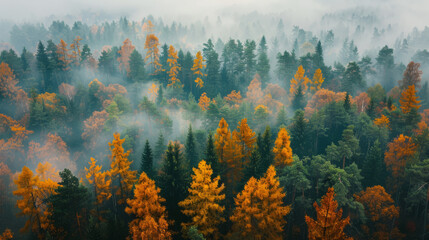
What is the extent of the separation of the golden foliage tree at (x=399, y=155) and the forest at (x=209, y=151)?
0.22 m

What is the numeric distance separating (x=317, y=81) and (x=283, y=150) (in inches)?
1818

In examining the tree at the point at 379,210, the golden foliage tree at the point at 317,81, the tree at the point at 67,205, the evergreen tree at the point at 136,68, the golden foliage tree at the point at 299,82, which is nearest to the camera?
the tree at the point at 67,205

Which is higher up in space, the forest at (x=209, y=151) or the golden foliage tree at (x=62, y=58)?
the golden foliage tree at (x=62, y=58)

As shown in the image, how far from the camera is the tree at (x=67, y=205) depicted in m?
30.8

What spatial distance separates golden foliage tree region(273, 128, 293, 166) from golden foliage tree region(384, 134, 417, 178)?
844 inches

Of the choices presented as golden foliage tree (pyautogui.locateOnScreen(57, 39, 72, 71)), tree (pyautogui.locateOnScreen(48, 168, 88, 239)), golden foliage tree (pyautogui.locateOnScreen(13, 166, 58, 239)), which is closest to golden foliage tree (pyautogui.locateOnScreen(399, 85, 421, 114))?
tree (pyautogui.locateOnScreen(48, 168, 88, 239))

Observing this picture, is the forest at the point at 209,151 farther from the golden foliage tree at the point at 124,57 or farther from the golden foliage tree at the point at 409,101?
the golden foliage tree at the point at 124,57

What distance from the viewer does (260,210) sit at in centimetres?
2853

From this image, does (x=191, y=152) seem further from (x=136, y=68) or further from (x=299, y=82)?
(x=136, y=68)

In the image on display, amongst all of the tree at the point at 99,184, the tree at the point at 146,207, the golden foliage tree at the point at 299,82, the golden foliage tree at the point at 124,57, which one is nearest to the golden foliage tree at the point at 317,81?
the golden foliage tree at the point at 299,82

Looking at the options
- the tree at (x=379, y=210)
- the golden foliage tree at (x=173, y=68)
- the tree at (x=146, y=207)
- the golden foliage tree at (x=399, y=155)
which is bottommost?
the tree at (x=379, y=210)

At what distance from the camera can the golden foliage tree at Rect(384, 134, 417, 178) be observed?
42.8 meters

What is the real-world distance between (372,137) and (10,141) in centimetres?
7676

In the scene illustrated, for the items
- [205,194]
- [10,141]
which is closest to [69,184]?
[205,194]
